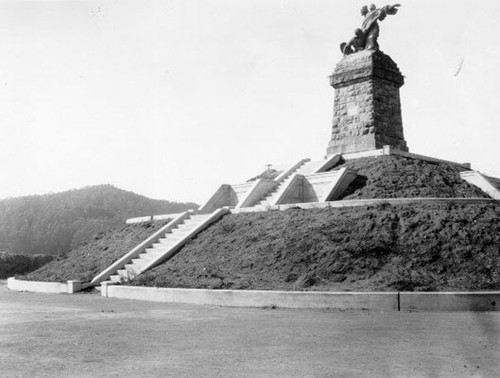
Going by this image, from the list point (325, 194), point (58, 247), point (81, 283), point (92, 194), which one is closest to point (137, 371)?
point (81, 283)

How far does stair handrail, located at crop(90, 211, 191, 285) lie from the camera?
16203 mm

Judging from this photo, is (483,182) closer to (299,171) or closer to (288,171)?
(299,171)

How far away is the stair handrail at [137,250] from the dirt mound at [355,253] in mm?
1721

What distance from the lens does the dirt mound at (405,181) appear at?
1759 cm

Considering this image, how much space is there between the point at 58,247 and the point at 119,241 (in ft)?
88.3

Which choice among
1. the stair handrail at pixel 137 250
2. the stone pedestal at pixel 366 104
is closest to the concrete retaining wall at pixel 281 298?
the stair handrail at pixel 137 250

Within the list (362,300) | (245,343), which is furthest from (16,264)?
(245,343)

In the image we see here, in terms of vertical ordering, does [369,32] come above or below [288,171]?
above

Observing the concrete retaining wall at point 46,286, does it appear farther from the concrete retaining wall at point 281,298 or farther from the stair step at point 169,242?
the concrete retaining wall at point 281,298

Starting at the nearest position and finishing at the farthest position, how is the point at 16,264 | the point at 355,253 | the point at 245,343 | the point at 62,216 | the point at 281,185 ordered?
the point at 245,343 < the point at 355,253 < the point at 281,185 < the point at 16,264 < the point at 62,216

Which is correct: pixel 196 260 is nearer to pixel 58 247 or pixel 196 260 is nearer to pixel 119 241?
pixel 119 241

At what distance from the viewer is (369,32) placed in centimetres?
2514

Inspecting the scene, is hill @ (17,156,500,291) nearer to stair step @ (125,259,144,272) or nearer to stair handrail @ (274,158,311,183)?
stair step @ (125,259,144,272)

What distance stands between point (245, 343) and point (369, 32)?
2039 cm
